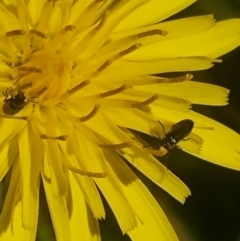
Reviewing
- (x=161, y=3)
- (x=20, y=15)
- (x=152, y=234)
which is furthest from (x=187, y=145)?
(x=20, y=15)

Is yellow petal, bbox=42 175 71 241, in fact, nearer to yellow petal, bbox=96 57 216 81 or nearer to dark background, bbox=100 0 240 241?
yellow petal, bbox=96 57 216 81

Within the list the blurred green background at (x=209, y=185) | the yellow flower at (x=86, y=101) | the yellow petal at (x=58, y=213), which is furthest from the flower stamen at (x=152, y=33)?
the blurred green background at (x=209, y=185)

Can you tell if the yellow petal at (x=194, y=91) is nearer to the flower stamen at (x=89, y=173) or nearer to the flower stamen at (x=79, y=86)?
the flower stamen at (x=79, y=86)

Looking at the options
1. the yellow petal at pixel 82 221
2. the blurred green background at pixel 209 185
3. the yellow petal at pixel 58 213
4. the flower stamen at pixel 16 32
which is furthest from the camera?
the blurred green background at pixel 209 185

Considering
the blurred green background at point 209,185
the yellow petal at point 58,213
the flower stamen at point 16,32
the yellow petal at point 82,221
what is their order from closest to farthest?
the flower stamen at point 16,32 < the yellow petal at point 58,213 < the yellow petal at point 82,221 < the blurred green background at point 209,185

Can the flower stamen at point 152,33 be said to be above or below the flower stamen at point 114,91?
above

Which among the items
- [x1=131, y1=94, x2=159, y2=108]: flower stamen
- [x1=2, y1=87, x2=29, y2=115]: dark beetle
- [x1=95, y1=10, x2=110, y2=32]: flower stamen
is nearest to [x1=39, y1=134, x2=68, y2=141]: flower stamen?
[x1=2, y1=87, x2=29, y2=115]: dark beetle

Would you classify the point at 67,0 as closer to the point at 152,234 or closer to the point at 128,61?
the point at 128,61
